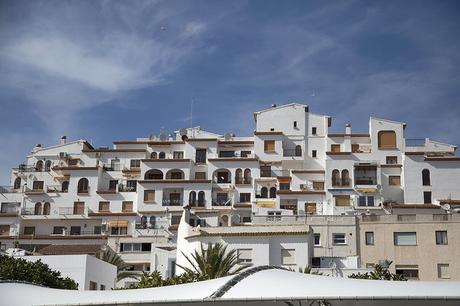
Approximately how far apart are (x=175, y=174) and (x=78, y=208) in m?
10.3

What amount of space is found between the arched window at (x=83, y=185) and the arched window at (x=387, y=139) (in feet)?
97.1

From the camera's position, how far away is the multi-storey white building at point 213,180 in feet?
239

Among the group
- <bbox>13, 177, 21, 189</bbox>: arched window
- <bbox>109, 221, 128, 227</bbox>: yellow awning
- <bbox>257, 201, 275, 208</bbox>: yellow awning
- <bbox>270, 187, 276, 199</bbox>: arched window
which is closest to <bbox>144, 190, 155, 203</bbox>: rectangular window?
<bbox>109, 221, 128, 227</bbox>: yellow awning

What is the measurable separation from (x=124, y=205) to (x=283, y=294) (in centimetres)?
5336

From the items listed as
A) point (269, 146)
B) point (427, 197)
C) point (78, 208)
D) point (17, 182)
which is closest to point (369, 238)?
point (427, 197)

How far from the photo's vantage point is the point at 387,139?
77562 millimetres

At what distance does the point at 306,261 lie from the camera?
49.7 metres

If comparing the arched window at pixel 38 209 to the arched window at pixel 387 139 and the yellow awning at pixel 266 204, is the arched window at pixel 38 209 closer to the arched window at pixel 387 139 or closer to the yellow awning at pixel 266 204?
the yellow awning at pixel 266 204

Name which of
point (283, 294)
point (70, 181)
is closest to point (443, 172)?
point (70, 181)

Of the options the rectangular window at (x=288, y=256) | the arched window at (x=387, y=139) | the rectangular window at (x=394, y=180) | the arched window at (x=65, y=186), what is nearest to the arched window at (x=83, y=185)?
the arched window at (x=65, y=186)

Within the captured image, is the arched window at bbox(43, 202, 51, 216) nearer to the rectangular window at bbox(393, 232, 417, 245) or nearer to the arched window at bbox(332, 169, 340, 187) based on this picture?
the arched window at bbox(332, 169, 340, 187)

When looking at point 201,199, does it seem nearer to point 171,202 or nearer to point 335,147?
point 171,202

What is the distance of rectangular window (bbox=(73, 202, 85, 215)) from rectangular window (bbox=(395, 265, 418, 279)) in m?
36.9

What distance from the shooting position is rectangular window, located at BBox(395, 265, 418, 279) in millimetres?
52872
